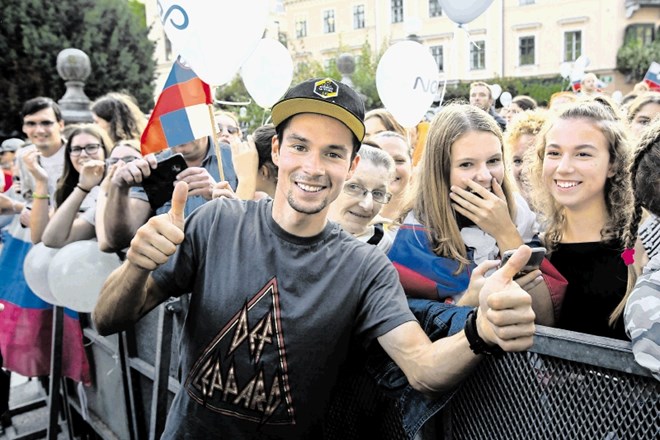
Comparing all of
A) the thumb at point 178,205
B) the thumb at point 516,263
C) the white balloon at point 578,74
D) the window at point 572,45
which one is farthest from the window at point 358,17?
the thumb at point 516,263

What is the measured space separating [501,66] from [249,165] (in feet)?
113

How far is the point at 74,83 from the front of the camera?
25.5 feet

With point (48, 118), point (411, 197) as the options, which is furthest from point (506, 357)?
point (48, 118)

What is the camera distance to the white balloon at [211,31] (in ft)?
9.67

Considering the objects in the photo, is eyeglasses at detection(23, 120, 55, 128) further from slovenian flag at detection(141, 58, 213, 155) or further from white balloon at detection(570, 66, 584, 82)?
white balloon at detection(570, 66, 584, 82)

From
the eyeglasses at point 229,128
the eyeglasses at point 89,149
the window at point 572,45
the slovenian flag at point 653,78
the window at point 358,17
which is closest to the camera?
the eyeglasses at point 89,149

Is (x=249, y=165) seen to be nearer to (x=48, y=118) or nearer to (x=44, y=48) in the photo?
(x=48, y=118)

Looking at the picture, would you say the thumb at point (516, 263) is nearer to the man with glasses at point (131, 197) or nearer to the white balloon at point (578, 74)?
the man with glasses at point (131, 197)

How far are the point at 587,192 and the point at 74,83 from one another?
7.59 metres

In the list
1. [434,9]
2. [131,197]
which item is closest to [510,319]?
[131,197]

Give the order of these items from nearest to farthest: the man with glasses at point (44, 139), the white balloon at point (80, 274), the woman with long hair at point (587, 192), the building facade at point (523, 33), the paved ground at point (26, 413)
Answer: the woman with long hair at point (587, 192) → the white balloon at point (80, 274) → the paved ground at point (26, 413) → the man with glasses at point (44, 139) → the building facade at point (523, 33)

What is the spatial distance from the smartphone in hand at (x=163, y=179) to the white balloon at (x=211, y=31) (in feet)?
2.61

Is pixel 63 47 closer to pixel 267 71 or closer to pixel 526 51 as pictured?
pixel 267 71

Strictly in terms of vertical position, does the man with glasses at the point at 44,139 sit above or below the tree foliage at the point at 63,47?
below
